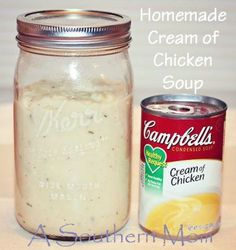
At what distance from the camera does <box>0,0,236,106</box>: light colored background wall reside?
113 cm

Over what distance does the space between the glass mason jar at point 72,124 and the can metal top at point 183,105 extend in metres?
0.04

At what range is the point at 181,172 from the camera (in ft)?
2.98

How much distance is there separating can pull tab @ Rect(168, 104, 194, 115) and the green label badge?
2.3 inches

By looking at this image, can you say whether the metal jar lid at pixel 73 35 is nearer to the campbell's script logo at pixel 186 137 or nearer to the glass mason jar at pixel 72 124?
the glass mason jar at pixel 72 124

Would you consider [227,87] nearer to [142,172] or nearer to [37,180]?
[142,172]

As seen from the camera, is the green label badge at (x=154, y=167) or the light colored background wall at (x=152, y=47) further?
the light colored background wall at (x=152, y=47)

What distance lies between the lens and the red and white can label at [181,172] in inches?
35.2

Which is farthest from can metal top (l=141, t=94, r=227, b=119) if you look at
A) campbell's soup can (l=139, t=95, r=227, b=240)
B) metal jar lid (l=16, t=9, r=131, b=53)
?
metal jar lid (l=16, t=9, r=131, b=53)

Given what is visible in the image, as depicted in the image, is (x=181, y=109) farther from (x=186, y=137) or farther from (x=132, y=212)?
(x=132, y=212)

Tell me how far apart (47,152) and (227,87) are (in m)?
0.40

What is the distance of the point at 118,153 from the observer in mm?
924

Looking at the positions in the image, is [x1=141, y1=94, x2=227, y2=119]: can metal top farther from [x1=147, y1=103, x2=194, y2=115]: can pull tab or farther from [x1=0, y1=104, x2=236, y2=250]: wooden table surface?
[x1=0, y1=104, x2=236, y2=250]: wooden table surface

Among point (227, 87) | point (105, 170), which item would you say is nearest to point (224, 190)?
point (227, 87)

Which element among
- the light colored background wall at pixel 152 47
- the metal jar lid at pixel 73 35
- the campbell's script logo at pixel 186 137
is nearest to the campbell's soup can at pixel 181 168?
the campbell's script logo at pixel 186 137
